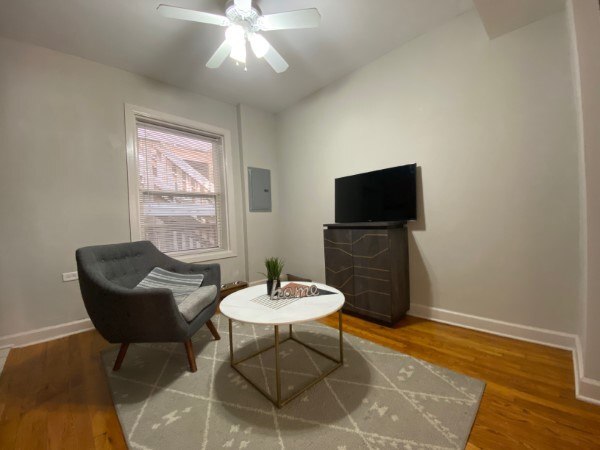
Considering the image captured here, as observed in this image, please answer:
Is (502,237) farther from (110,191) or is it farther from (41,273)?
(41,273)

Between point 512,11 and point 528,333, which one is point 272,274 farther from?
point 512,11

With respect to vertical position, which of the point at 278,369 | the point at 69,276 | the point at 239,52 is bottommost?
the point at 278,369

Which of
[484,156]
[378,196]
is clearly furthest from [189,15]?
[484,156]

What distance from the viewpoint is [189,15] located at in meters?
1.64

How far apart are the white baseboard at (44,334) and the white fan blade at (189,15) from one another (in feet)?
9.10

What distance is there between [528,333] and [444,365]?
84 centimetres

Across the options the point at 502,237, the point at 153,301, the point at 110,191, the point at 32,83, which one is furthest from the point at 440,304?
the point at 32,83

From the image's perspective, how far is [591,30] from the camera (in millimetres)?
1190

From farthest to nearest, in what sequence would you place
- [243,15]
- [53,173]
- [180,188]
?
[180,188] → [53,173] → [243,15]

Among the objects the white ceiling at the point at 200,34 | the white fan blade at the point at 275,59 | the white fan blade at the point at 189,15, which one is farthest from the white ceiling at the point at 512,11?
the white fan blade at the point at 189,15

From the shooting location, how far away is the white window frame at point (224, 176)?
2.68 m

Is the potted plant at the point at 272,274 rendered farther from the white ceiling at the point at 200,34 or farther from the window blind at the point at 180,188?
the white ceiling at the point at 200,34

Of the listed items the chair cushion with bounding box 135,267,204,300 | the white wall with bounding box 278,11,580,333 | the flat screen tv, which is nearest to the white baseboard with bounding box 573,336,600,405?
the white wall with bounding box 278,11,580,333

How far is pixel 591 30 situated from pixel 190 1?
8.12ft
